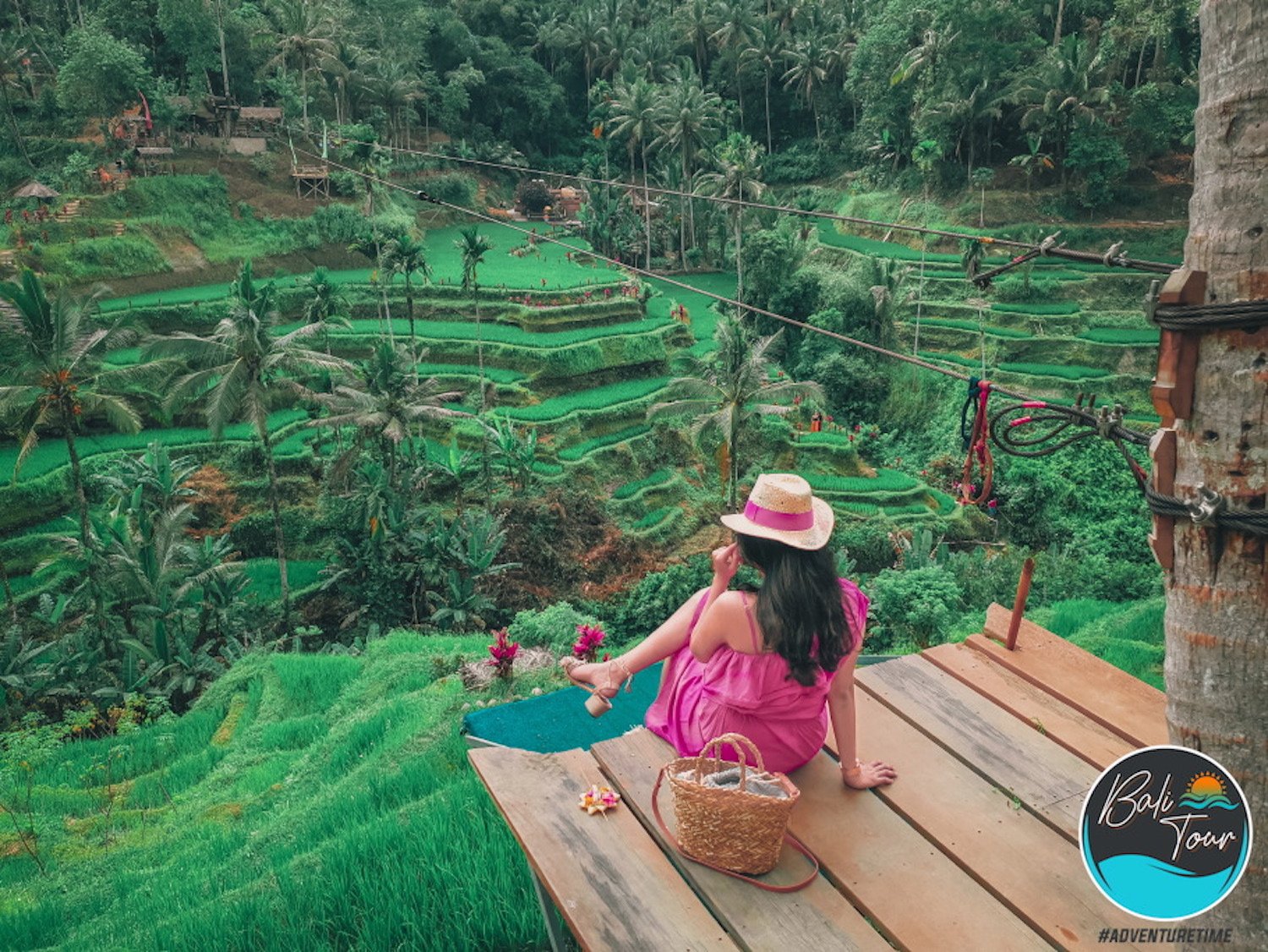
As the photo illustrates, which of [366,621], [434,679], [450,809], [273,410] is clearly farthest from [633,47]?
[450,809]

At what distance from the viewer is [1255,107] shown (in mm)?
1387

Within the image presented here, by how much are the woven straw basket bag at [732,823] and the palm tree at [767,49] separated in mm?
41444

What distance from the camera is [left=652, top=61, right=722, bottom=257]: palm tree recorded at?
110 feet

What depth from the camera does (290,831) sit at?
13.1 ft

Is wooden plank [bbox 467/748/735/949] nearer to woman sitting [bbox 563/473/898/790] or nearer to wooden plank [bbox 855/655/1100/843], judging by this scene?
woman sitting [bbox 563/473/898/790]

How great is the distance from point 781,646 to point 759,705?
0.16 m

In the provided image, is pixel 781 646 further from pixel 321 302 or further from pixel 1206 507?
pixel 321 302

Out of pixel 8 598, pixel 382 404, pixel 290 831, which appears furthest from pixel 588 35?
pixel 290 831

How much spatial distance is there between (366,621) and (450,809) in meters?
12.5

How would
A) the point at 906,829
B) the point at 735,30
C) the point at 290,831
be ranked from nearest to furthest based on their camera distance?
the point at 906,829, the point at 290,831, the point at 735,30

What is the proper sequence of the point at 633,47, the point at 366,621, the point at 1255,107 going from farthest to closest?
the point at 633,47, the point at 366,621, the point at 1255,107

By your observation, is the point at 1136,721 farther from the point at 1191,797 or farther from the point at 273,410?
the point at 273,410

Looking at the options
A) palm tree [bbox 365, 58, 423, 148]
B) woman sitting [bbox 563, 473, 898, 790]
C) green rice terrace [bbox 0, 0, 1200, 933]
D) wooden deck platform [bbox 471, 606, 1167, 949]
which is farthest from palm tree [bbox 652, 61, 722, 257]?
woman sitting [bbox 563, 473, 898, 790]

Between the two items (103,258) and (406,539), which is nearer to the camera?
(406,539)
